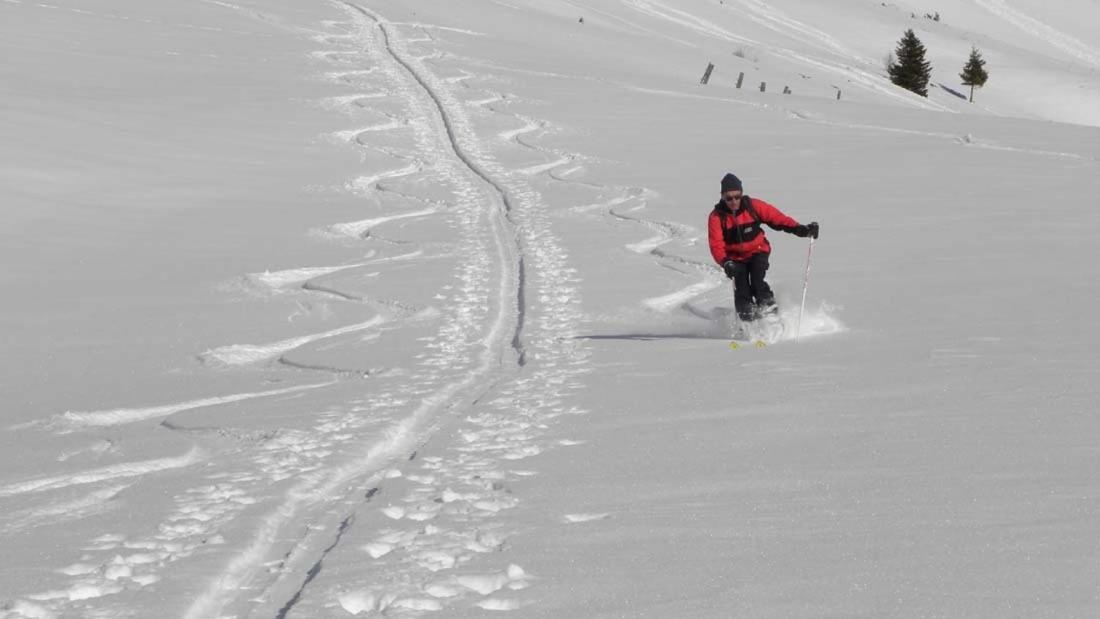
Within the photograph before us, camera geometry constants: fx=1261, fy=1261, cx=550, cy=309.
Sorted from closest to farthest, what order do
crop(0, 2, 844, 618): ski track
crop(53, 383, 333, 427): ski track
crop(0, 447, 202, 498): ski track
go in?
crop(0, 2, 844, 618): ski track
crop(0, 447, 202, 498): ski track
crop(53, 383, 333, 427): ski track

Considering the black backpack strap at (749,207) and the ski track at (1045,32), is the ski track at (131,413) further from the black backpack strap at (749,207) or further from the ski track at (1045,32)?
the ski track at (1045,32)

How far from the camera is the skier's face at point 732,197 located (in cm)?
897

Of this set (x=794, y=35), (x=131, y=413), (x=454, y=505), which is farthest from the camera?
(x=794, y=35)

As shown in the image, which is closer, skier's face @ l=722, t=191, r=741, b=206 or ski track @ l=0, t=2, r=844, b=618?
ski track @ l=0, t=2, r=844, b=618

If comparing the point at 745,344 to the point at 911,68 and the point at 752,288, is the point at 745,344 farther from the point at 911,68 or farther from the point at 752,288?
the point at 911,68

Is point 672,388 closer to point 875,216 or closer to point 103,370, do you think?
point 103,370

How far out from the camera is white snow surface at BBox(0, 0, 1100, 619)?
14.4ft

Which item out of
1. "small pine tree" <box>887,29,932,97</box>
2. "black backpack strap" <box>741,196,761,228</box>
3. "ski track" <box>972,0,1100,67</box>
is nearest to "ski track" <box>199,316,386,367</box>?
"black backpack strap" <box>741,196,761,228</box>

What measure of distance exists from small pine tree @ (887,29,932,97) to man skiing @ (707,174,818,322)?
52144 mm

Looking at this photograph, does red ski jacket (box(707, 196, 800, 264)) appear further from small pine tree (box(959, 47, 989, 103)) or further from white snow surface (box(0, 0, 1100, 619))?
small pine tree (box(959, 47, 989, 103))

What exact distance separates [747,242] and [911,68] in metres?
55.1

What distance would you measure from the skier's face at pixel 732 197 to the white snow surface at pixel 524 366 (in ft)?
3.39

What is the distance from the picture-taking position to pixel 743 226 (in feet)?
30.3

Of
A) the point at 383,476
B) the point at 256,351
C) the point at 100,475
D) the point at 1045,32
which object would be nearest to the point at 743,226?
the point at 256,351
